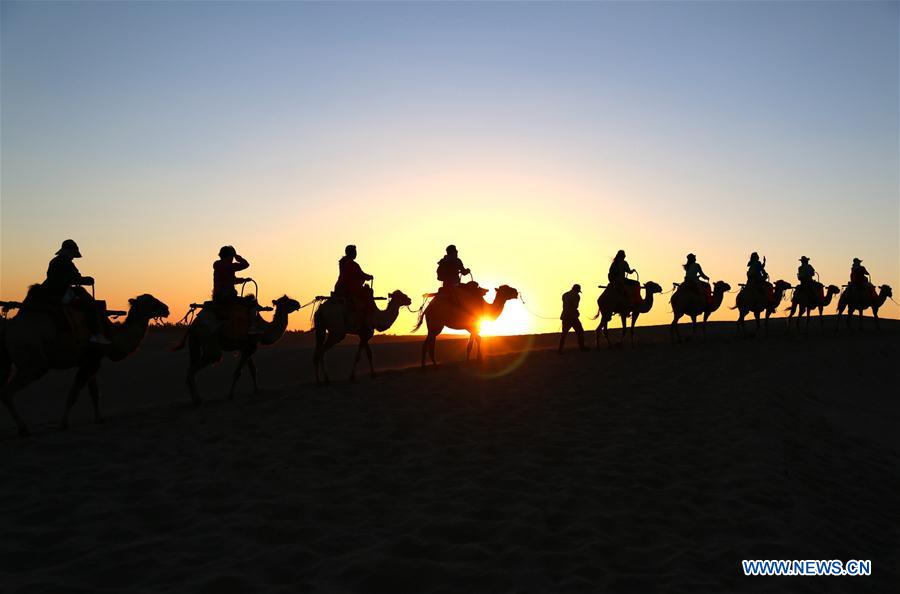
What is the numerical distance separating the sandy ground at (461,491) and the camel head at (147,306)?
6.08ft

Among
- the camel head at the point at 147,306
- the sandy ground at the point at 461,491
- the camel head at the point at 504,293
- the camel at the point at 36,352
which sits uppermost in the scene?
the camel head at the point at 504,293

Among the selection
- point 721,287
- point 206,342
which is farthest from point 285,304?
point 721,287

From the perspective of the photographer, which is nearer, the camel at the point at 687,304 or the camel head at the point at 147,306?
the camel head at the point at 147,306

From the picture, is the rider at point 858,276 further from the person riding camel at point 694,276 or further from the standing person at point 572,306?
the standing person at point 572,306

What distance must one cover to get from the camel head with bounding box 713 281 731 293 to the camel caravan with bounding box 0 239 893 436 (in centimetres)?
4

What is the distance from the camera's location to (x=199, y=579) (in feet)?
20.6

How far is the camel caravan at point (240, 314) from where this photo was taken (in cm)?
1205

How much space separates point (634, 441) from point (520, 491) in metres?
3.08

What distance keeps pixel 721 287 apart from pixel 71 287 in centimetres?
2268

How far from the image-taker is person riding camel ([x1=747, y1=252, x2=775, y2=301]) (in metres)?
27.6

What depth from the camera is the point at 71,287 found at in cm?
1270

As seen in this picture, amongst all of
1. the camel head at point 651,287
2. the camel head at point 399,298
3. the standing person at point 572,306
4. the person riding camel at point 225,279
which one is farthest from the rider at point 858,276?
the person riding camel at point 225,279

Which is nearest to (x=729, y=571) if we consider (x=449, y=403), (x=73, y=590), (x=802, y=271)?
(x=73, y=590)

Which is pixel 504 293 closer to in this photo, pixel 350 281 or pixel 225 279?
pixel 350 281
